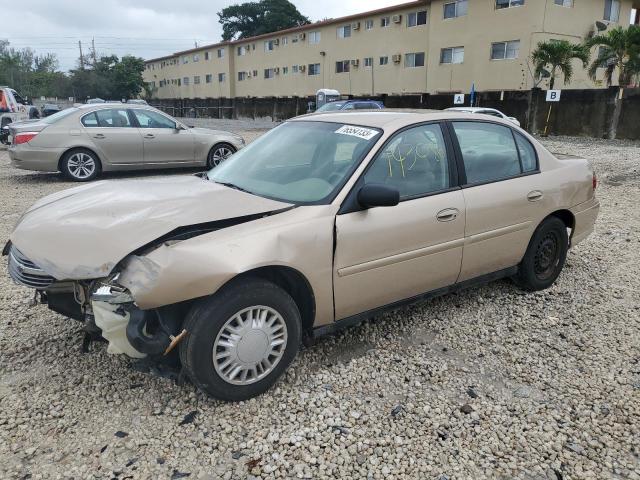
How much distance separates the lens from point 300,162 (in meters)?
3.57

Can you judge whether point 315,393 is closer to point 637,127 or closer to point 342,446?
point 342,446

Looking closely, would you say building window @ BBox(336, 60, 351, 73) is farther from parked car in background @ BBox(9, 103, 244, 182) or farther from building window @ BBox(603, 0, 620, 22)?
parked car in background @ BBox(9, 103, 244, 182)

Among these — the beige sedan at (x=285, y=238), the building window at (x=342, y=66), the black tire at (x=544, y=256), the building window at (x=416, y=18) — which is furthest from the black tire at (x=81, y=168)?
the building window at (x=342, y=66)

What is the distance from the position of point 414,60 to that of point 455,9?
426cm

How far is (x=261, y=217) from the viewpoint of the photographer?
2953 millimetres

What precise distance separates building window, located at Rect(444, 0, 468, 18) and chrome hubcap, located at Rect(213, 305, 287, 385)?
30.9 metres

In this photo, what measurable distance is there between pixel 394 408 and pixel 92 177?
9069 millimetres

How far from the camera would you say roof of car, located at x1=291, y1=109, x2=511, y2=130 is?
3566 millimetres

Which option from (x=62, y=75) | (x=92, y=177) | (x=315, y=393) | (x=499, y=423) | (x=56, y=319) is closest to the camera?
(x=499, y=423)

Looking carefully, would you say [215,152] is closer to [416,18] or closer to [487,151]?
[487,151]

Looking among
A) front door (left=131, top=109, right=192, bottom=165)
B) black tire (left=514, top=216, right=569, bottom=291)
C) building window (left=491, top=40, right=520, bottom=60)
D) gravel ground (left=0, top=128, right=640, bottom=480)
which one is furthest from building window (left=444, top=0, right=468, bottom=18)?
gravel ground (left=0, top=128, right=640, bottom=480)

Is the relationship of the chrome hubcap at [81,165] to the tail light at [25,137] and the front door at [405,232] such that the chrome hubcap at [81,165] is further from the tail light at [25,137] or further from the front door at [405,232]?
the front door at [405,232]

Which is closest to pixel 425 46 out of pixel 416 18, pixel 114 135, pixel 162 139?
pixel 416 18

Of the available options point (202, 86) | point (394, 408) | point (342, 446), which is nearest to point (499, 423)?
point (394, 408)
